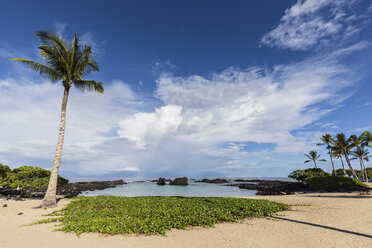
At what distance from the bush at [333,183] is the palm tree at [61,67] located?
128 ft

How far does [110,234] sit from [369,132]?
59893 mm

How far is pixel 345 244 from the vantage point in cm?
668

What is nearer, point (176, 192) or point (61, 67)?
point (61, 67)

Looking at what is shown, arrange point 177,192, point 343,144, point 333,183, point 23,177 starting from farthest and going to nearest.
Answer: point 343,144
point 177,192
point 333,183
point 23,177

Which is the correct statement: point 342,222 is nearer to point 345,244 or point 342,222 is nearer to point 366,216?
point 366,216

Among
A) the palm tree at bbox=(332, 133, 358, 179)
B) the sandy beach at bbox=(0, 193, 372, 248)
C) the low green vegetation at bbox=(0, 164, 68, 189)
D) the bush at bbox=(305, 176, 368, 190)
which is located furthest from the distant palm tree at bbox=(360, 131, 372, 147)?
the low green vegetation at bbox=(0, 164, 68, 189)

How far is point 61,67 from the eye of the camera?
1659 centimetres

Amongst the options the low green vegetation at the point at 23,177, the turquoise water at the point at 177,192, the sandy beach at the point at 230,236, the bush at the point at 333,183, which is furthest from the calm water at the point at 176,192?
the sandy beach at the point at 230,236

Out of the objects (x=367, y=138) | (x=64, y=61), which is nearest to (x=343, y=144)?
(x=367, y=138)

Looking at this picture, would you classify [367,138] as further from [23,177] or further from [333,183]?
[23,177]

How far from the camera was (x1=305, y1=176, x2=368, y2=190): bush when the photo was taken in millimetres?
29684

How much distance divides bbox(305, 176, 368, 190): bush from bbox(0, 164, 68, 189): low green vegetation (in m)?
45.2

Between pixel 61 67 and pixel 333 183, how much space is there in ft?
140

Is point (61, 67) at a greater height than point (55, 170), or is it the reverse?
point (61, 67)
